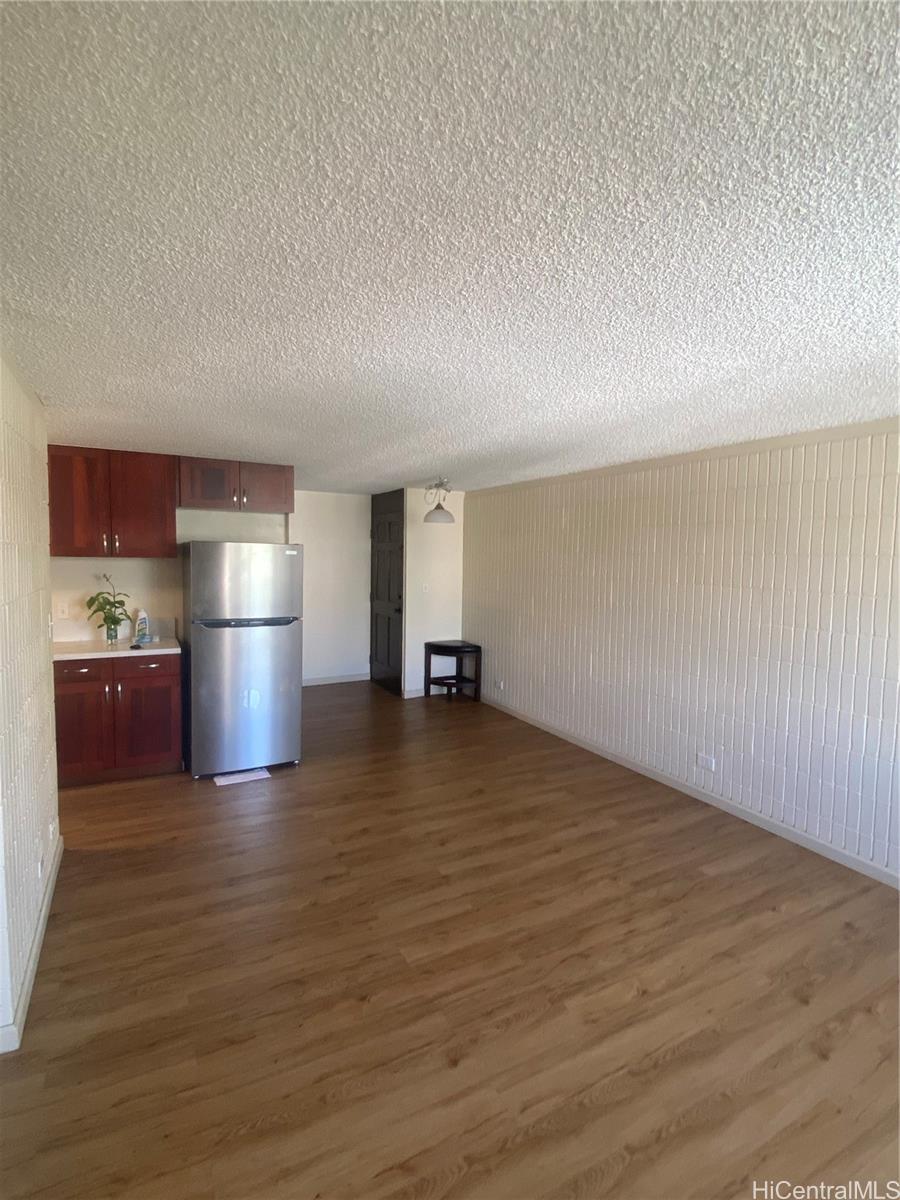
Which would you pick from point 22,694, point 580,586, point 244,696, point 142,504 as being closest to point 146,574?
point 142,504

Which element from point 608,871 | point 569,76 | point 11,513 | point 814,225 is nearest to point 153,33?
point 569,76

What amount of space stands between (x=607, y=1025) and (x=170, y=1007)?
1.54 meters

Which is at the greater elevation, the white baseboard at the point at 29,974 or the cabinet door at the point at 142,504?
the cabinet door at the point at 142,504

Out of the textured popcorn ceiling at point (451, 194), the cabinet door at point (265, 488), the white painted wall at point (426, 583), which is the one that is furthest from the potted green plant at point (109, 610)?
the white painted wall at point (426, 583)

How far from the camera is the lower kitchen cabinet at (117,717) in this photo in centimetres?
365

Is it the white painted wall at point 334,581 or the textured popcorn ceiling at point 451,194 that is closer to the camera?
the textured popcorn ceiling at point 451,194

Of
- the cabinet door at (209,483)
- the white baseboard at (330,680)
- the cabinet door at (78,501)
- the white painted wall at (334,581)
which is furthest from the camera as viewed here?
the white baseboard at (330,680)

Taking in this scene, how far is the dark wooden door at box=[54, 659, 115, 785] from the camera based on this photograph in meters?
3.62

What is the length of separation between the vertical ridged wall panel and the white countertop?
2.76 feet

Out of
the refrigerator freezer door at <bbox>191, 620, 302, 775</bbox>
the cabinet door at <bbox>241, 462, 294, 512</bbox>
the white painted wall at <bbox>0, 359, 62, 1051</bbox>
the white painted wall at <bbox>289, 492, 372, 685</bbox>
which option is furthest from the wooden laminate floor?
the white painted wall at <bbox>289, 492, 372, 685</bbox>

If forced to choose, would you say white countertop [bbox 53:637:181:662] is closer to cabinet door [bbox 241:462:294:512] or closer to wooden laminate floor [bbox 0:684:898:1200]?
wooden laminate floor [bbox 0:684:898:1200]

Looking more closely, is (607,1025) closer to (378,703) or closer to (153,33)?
(153,33)
